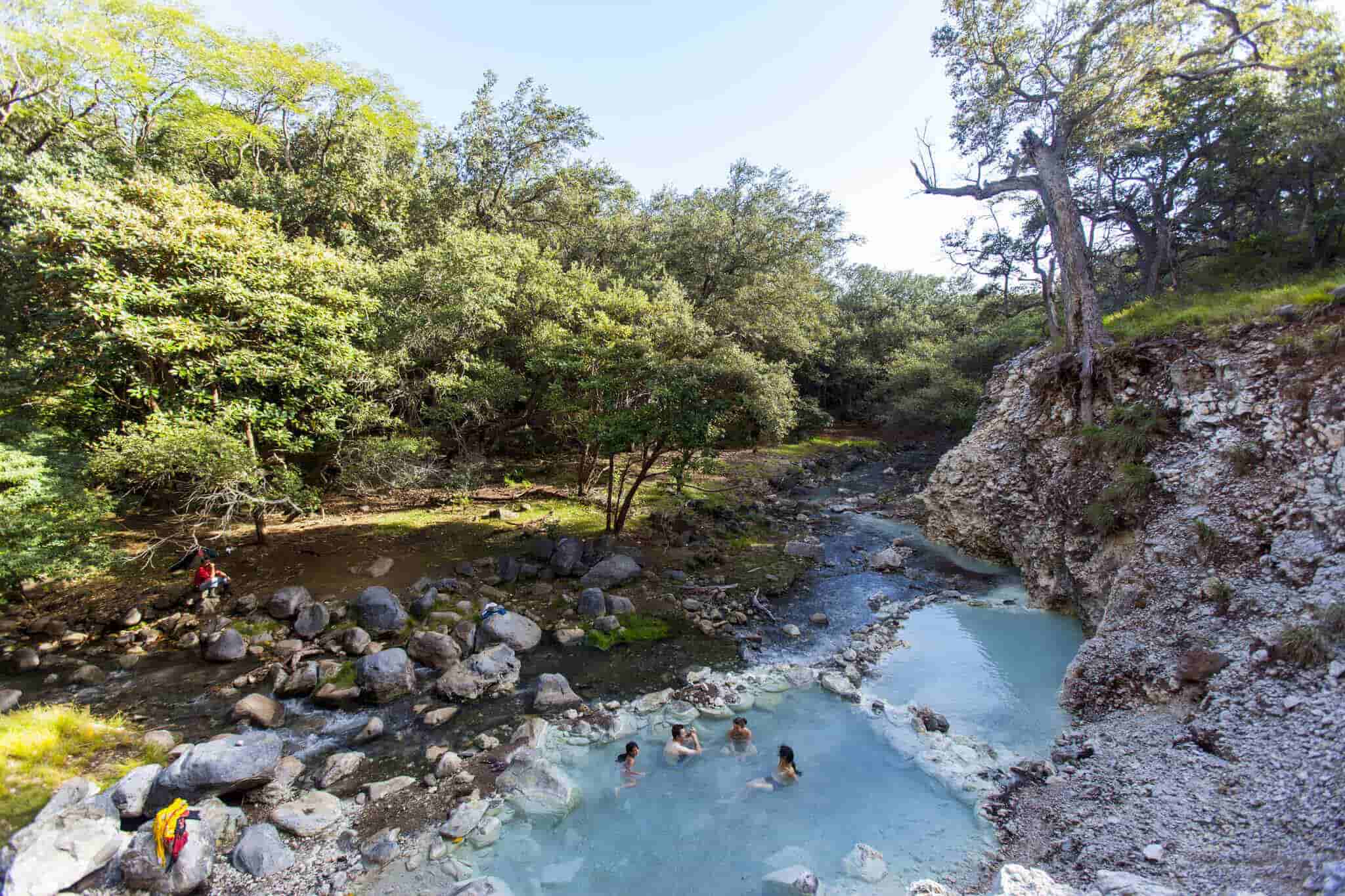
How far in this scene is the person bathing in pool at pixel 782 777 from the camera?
8617 millimetres

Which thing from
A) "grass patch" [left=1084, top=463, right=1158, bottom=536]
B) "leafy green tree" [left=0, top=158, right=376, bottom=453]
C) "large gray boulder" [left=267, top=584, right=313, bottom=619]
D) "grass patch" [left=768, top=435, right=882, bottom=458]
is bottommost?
"large gray boulder" [left=267, top=584, right=313, bottom=619]

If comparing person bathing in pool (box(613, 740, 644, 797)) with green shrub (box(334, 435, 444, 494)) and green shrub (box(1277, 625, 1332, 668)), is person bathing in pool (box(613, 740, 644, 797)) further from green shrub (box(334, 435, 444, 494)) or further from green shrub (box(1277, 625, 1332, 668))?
green shrub (box(334, 435, 444, 494))

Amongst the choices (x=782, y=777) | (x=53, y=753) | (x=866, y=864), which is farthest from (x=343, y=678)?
(x=866, y=864)

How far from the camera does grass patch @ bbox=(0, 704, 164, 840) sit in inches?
291

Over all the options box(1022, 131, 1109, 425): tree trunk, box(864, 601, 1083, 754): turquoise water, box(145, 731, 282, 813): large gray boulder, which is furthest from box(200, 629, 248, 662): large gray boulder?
box(1022, 131, 1109, 425): tree trunk

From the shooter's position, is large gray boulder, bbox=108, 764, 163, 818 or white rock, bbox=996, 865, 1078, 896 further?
large gray boulder, bbox=108, 764, 163, 818

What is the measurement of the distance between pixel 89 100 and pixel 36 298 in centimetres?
1595

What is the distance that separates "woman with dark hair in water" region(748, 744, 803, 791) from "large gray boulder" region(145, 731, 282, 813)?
7539 mm

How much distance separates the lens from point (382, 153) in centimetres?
2641

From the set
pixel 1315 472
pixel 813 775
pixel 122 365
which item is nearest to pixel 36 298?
pixel 122 365

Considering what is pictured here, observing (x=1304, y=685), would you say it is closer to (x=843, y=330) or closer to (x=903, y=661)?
(x=903, y=661)

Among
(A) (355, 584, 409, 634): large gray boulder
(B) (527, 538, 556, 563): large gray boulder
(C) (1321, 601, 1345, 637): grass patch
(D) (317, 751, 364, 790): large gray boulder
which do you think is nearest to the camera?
(C) (1321, 601, 1345, 637): grass patch

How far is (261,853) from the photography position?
7.11 meters

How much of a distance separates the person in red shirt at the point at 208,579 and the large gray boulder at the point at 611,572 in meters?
8.76
